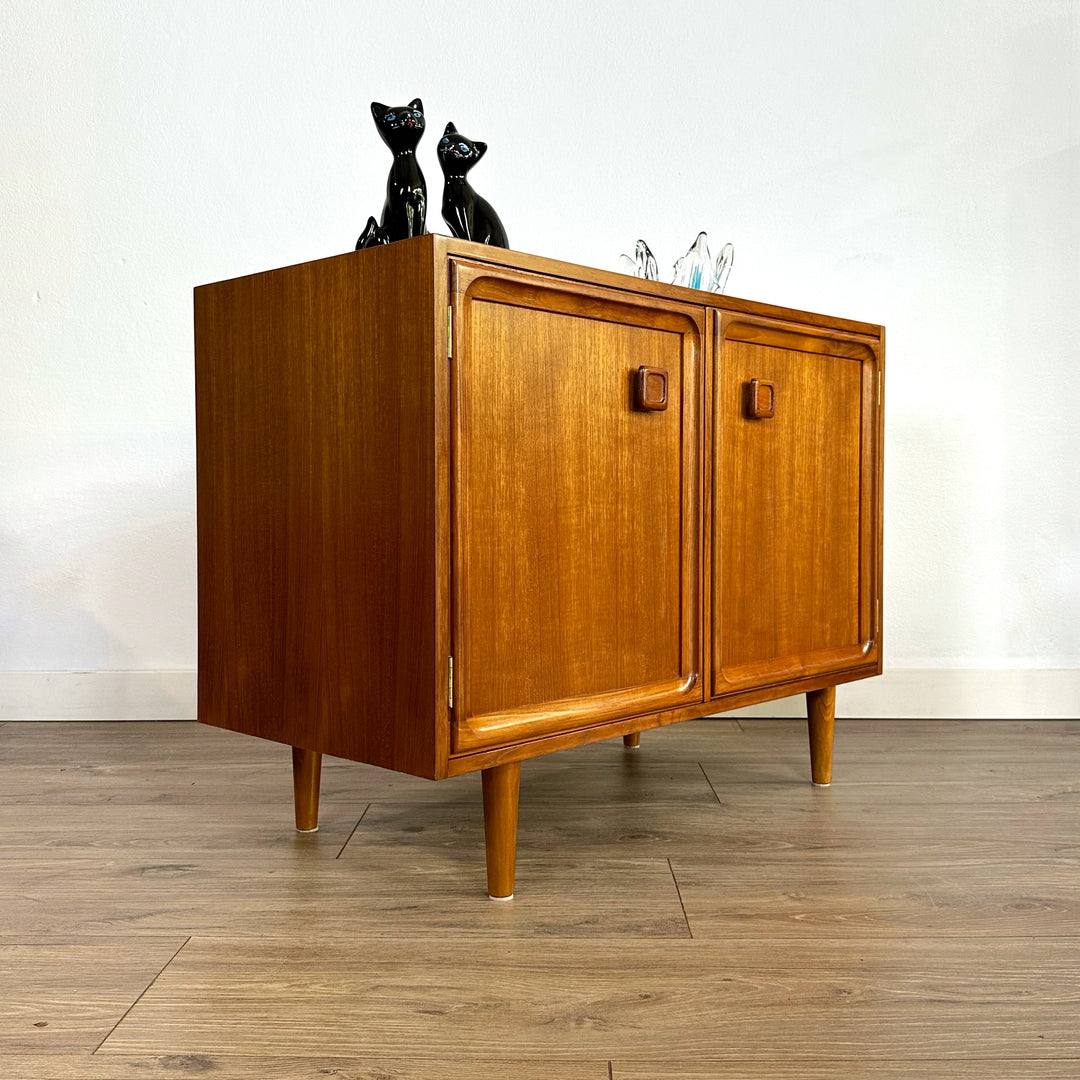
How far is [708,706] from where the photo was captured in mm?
1272

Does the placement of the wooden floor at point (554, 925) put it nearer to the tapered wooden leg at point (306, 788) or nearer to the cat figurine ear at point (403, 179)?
the tapered wooden leg at point (306, 788)

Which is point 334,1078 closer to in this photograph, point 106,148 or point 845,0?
point 106,148

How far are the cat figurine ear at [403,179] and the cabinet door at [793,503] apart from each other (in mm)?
409

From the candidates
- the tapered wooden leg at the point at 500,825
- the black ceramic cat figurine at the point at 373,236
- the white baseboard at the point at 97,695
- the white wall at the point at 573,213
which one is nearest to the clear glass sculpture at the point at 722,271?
the black ceramic cat figurine at the point at 373,236

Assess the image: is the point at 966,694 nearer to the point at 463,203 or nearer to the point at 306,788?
the point at 306,788

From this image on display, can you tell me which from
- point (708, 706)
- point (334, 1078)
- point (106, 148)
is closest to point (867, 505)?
point (708, 706)

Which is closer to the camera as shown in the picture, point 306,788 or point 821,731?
point 306,788

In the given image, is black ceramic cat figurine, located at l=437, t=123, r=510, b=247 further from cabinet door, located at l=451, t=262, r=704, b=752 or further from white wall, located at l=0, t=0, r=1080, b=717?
white wall, located at l=0, t=0, r=1080, b=717

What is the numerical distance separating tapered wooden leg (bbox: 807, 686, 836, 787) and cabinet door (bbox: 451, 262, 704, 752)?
1.14 ft

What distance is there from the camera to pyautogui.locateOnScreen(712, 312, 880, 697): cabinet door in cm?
130

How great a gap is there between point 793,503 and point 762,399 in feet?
0.55

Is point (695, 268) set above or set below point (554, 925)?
above

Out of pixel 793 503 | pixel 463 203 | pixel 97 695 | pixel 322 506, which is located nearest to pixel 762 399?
pixel 793 503

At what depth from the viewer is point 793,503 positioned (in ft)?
4.58
